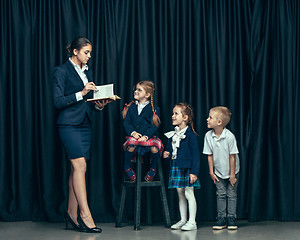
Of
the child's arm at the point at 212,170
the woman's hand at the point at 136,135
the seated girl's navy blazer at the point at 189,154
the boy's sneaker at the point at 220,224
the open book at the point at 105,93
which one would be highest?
the open book at the point at 105,93

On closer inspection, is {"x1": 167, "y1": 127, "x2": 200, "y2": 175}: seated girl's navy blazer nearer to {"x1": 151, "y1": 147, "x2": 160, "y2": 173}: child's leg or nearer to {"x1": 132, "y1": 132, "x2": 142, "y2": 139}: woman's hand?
{"x1": 151, "y1": 147, "x2": 160, "y2": 173}: child's leg

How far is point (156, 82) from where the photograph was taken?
419 centimetres

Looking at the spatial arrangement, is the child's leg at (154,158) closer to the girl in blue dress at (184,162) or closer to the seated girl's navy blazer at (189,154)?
the girl in blue dress at (184,162)

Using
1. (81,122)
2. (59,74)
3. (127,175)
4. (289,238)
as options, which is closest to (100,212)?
(127,175)

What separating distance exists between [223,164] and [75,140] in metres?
1.23

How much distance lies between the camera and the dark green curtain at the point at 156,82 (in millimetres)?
4121

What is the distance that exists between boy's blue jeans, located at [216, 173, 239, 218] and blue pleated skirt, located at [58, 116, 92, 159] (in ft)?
3.79

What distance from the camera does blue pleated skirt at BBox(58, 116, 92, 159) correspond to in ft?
11.6

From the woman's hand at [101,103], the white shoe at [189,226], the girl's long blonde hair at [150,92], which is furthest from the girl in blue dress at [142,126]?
the white shoe at [189,226]

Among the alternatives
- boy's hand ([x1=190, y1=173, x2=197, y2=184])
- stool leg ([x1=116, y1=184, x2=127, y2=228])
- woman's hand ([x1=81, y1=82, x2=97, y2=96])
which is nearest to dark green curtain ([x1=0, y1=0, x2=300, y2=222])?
stool leg ([x1=116, y1=184, x2=127, y2=228])

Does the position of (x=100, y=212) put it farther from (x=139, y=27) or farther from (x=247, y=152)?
(x=139, y=27)

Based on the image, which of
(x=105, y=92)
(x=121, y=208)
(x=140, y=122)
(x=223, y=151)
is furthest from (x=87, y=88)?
(x=223, y=151)

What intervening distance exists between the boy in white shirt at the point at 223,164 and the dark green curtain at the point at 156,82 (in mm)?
370

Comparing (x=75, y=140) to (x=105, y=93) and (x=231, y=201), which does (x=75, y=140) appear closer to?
(x=105, y=93)
